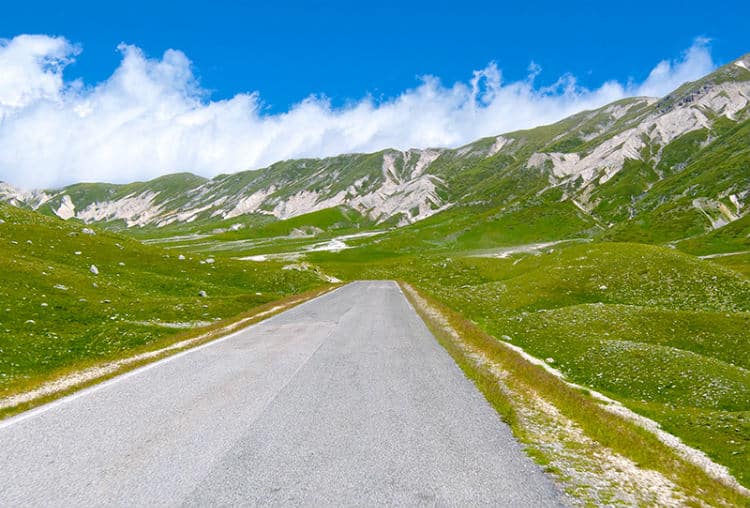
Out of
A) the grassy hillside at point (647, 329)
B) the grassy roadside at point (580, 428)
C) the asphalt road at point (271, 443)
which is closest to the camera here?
the asphalt road at point (271, 443)

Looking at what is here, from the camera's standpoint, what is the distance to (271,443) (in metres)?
9.21

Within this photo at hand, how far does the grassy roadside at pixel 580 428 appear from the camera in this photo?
771cm

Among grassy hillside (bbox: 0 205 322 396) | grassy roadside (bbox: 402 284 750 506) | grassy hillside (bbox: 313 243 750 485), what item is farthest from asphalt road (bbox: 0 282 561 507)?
Result: grassy hillside (bbox: 313 243 750 485)

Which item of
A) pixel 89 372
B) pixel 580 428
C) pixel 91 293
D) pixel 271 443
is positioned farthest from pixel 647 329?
pixel 91 293

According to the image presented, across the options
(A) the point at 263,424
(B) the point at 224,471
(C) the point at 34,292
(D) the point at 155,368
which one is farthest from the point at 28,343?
(B) the point at 224,471

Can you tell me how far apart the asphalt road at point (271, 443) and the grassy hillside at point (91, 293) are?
227 inches

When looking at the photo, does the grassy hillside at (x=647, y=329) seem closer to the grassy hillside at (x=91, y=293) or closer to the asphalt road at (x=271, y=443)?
the asphalt road at (x=271, y=443)

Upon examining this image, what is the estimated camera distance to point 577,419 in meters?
11.9

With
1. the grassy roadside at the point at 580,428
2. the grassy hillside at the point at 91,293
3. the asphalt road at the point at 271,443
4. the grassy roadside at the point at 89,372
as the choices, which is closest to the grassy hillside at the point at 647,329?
the grassy roadside at the point at 580,428

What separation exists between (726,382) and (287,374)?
2145cm

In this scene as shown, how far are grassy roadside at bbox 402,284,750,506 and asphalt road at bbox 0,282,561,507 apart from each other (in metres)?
0.55

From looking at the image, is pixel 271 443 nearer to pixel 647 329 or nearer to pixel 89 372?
pixel 89 372

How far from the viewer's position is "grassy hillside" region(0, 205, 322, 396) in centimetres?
2161

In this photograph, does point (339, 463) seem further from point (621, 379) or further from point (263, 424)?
point (621, 379)
